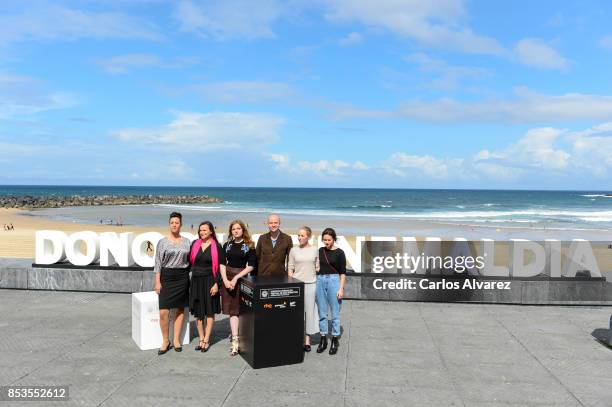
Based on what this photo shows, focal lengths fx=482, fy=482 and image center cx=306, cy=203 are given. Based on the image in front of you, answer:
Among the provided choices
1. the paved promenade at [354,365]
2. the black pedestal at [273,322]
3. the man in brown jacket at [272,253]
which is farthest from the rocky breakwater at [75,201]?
the black pedestal at [273,322]

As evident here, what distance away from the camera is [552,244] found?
1034 centimetres

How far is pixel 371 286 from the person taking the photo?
10352mm

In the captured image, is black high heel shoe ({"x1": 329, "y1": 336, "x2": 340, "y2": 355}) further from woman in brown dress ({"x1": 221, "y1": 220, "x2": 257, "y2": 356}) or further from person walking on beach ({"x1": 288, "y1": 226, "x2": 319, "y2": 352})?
woman in brown dress ({"x1": 221, "y1": 220, "x2": 257, "y2": 356})

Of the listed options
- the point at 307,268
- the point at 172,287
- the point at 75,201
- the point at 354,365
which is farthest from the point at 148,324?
the point at 75,201

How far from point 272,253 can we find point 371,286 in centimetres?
421

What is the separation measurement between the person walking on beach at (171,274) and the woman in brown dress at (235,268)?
566 mm

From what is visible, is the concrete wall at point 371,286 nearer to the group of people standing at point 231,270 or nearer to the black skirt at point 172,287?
the group of people standing at point 231,270

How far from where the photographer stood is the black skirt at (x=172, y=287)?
22.0 feet

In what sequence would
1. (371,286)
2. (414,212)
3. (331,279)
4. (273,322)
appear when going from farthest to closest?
(414,212) < (371,286) < (331,279) < (273,322)

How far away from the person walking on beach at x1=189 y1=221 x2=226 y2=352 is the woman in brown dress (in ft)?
0.37

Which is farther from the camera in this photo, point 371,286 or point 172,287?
point 371,286

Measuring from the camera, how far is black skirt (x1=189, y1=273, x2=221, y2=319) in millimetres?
6809

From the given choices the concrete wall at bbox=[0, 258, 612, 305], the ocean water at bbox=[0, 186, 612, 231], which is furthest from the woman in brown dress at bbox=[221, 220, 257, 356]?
the ocean water at bbox=[0, 186, 612, 231]

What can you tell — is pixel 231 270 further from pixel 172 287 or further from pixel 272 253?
pixel 172 287
